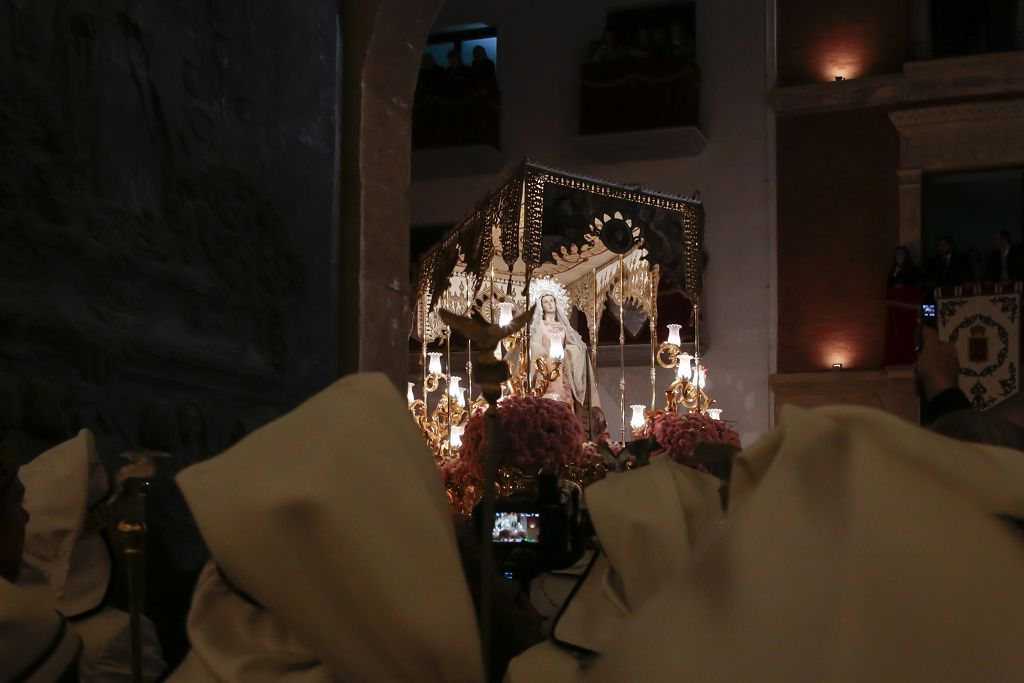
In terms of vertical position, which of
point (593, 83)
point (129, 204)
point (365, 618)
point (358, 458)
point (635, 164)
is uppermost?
point (593, 83)

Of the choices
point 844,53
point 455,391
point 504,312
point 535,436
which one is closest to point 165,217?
point 535,436

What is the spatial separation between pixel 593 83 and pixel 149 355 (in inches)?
452

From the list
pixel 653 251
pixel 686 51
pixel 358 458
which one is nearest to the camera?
pixel 358 458

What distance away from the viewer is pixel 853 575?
89cm

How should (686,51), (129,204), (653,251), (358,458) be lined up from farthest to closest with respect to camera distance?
1. (686,51)
2. (653,251)
3. (129,204)
4. (358,458)

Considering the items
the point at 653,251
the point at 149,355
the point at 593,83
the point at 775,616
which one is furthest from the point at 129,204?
the point at 593,83

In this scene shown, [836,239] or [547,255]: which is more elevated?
[836,239]

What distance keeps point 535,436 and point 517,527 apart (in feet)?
13.3

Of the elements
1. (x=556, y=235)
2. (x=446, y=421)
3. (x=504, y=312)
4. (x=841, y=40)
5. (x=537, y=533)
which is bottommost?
(x=446, y=421)

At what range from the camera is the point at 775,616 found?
0.91 metres

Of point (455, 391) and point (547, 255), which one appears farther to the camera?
point (455, 391)

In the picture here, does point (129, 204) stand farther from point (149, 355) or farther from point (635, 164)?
point (635, 164)

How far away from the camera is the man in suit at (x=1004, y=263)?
42.7ft

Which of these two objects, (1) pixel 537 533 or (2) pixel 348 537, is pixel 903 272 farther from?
(2) pixel 348 537
